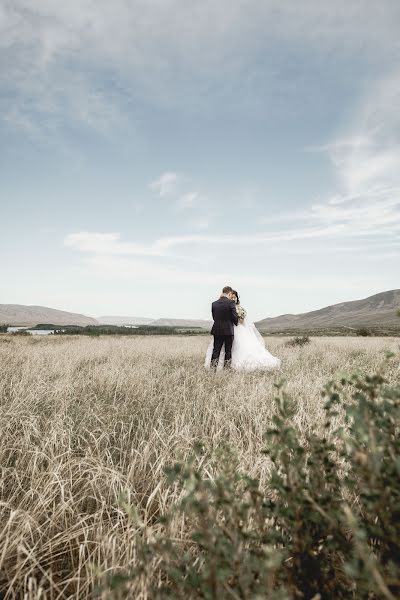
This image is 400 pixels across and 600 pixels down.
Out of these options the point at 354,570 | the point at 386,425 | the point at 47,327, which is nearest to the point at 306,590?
the point at 386,425

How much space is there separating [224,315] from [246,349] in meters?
1.47

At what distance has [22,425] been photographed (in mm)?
3764

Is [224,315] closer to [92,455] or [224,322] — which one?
[224,322]

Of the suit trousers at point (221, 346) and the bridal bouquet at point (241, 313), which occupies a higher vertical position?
the bridal bouquet at point (241, 313)

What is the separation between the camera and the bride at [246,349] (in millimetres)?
9555

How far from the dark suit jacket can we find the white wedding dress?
85 centimetres

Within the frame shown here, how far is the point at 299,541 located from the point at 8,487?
233 cm

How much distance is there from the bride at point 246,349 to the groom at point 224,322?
11.0 inches

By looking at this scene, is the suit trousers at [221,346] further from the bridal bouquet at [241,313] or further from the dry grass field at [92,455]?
the dry grass field at [92,455]

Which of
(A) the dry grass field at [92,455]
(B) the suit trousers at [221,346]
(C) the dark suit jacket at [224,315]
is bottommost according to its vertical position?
(A) the dry grass field at [92,455]

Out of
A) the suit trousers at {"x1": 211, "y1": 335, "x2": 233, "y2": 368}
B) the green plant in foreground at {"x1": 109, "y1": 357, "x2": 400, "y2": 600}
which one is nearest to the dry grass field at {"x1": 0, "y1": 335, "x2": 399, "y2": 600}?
the green plant in foreground at {"x1": 109, "y1": 357, "x2": 400, "y2": 600}

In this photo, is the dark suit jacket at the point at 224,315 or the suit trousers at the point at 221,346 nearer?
the dark suit jacket at the point at 224,315

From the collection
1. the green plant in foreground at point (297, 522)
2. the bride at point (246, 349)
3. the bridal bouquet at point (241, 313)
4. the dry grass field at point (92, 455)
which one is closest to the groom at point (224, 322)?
the bride at point (246, 349)

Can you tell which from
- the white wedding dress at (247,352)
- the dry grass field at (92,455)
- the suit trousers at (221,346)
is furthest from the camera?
the white wedding dress at (247,352)
